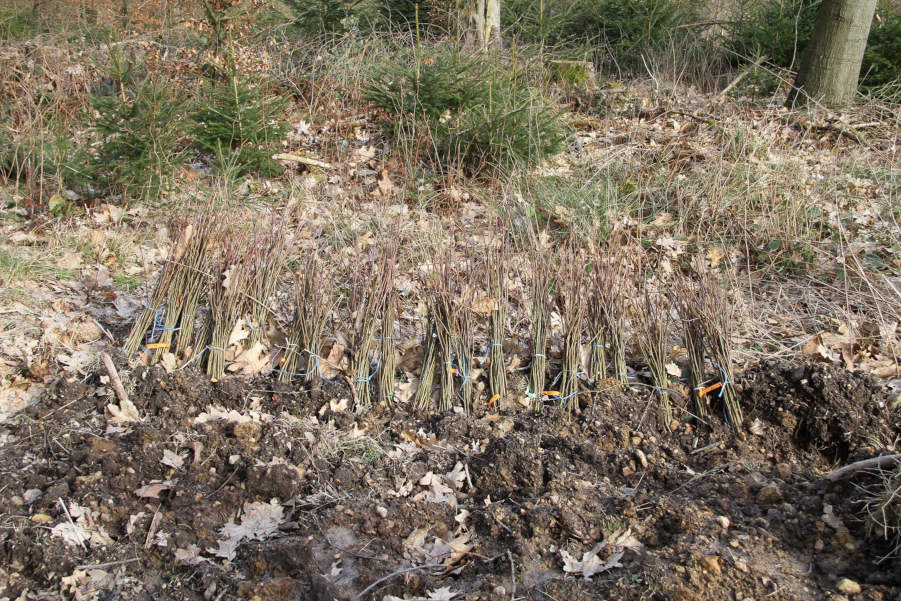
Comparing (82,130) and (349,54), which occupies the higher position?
(349,54)

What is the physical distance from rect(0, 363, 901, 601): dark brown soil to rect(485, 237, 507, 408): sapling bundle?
0.59 feet

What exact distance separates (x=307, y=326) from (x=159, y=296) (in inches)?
31.2

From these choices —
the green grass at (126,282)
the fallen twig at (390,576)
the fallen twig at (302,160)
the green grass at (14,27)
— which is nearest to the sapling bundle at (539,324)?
the fallen twig at (390,576)

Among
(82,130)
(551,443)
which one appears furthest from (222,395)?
(82,130)

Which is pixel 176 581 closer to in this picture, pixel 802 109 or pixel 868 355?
pixel 868 355

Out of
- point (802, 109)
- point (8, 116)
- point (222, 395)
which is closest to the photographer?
point (222, 395)

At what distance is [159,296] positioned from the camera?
11.2 ft

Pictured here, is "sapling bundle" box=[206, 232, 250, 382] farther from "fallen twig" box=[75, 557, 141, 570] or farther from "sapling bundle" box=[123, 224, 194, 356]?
"fallen twig" box=[75, 557, 141, 570]

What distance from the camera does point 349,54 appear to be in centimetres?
725

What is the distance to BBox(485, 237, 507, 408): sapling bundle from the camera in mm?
3281

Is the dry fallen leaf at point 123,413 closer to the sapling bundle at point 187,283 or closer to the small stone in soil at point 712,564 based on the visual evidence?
the sapling bundle at point 187,283

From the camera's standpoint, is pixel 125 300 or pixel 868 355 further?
pixel 125 300

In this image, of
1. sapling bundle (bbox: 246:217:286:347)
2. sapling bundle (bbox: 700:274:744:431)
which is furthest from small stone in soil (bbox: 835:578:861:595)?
sapling bundle (bbox: 246:217:286:347)

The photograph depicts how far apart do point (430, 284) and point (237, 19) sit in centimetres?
523
